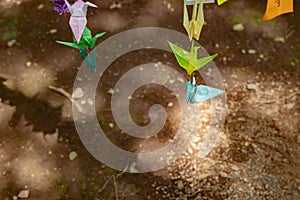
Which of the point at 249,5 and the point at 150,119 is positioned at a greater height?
the point at 249,5

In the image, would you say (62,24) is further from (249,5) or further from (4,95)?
(249,5)

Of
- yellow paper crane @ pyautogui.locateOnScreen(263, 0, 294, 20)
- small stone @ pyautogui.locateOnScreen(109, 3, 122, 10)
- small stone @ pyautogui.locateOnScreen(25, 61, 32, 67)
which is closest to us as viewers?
yellow paper crane @ pyautogui.locateOnScreen(263, 0, 294, 20)

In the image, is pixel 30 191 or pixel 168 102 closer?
pixel 30 191

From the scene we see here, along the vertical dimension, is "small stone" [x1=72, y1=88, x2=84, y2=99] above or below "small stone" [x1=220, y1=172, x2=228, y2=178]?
above

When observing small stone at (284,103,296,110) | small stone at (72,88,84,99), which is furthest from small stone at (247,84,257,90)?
small stone at (72,88,84,99)

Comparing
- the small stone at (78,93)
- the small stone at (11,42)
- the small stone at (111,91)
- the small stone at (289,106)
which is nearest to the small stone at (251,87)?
the small stone at (289,106)

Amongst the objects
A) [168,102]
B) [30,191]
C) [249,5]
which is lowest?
[30,191]

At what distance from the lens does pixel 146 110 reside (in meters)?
1.46

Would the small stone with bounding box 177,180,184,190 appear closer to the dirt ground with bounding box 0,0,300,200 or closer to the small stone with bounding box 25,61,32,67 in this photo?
the dirt ground with bounding box 0,0,300,200

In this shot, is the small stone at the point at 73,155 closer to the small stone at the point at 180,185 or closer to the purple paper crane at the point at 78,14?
the small stone at the point at 180,185

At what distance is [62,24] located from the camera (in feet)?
5.48

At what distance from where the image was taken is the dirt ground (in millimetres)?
1306

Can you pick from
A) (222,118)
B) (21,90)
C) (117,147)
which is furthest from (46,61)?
(222,118)

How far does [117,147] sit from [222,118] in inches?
15.3
